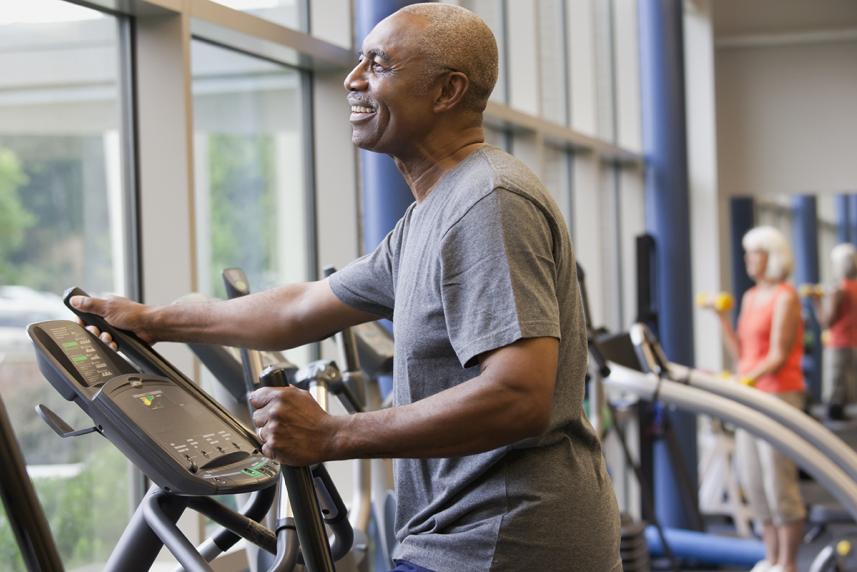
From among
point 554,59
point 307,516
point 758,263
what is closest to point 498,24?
point 554,59

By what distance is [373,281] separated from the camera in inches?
74.2

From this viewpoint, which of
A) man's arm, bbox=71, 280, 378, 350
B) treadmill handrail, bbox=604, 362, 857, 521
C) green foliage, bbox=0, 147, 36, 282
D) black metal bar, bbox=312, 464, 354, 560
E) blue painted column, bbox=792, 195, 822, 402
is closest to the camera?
black metal bar, bbox=312, 464, 354, 560

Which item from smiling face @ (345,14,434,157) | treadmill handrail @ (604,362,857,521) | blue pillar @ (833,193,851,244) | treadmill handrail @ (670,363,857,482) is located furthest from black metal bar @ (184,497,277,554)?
blue pillar @ (833,193,851,244)

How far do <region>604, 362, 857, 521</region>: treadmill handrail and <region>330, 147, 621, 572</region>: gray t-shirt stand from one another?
238 centimetres

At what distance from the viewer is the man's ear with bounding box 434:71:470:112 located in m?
1.62

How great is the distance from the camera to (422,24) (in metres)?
1.63

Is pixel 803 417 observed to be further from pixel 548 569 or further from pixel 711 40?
pixel 711 40

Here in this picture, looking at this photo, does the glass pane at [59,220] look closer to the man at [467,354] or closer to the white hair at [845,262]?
the man at [467,354]

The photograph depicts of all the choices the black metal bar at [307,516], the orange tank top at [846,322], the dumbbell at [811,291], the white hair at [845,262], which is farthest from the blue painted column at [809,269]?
the black metal bar at [307,516]

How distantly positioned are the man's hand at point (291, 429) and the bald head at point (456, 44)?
51 centimetres

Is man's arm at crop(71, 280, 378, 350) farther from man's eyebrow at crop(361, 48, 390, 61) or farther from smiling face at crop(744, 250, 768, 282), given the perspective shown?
smiling face at crop(744, 250, 768, 282)

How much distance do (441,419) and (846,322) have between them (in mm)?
8358

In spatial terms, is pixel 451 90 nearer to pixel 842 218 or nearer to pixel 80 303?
pixel 80 303

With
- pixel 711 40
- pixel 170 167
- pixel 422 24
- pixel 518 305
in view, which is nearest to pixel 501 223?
pixel 518 305
